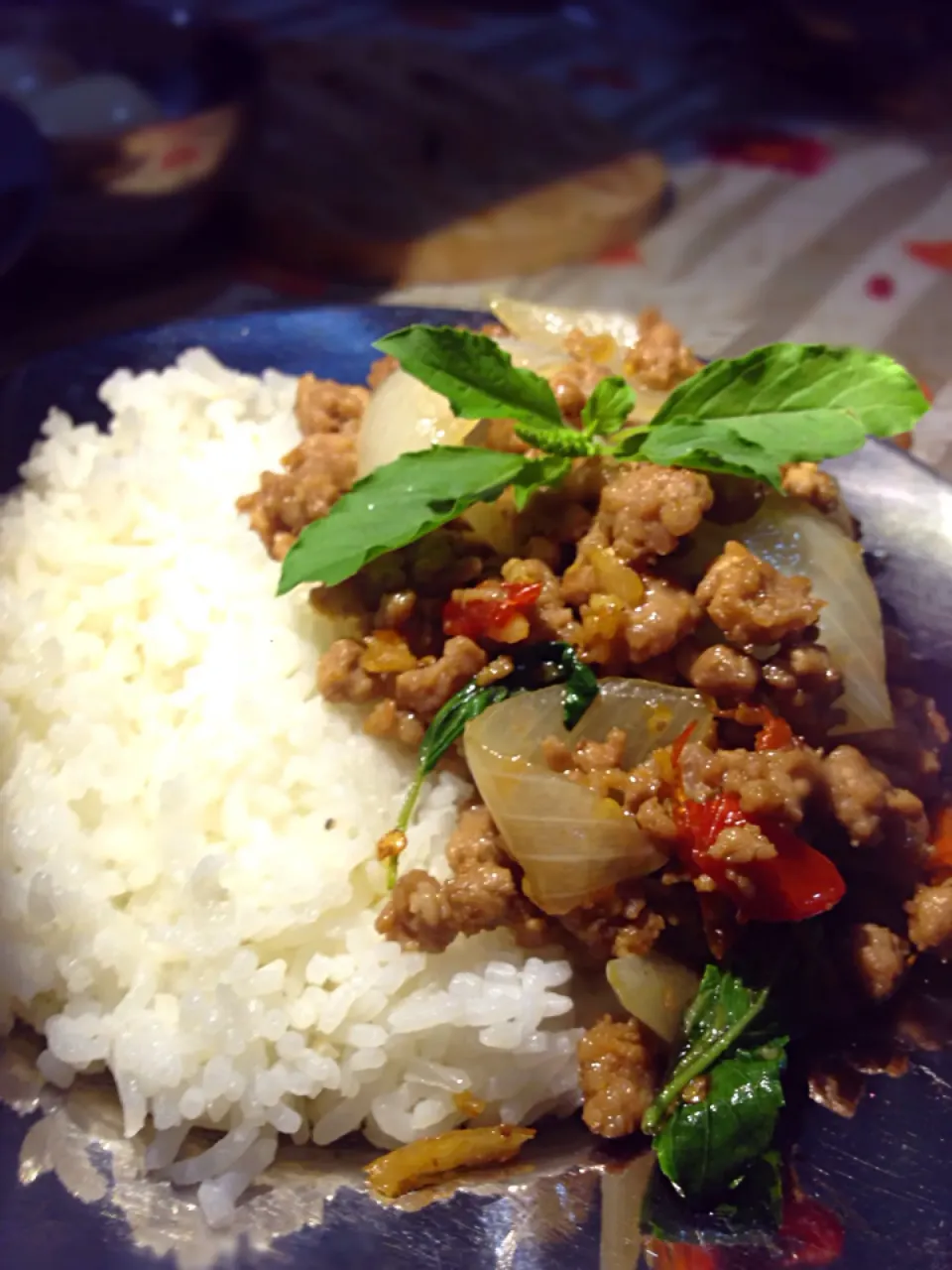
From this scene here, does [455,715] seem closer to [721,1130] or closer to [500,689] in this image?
[500,689]

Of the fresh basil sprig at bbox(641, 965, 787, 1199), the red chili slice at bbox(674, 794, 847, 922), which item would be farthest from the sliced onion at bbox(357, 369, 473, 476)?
the fresh basil sprig at bbox(641, 965, 787, 1199)

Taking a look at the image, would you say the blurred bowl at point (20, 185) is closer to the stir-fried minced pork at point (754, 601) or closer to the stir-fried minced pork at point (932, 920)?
the stir-fried minced pork at point (754, 601)

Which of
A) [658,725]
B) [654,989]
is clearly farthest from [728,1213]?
[658,725]

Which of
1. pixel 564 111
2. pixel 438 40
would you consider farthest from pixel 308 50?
pixel 564 111

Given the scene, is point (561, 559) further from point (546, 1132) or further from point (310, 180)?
point (310, 180)

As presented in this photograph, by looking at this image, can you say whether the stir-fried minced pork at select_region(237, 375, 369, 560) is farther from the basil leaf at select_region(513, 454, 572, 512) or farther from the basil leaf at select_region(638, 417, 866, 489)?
the basil leaf at select_region(638, 417, 866, 489)

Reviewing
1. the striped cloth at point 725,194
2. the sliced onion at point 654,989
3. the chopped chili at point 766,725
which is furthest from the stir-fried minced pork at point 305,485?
the striped cloth at point 725,194

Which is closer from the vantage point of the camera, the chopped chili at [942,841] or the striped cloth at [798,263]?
the chopped chili at [942,841]
